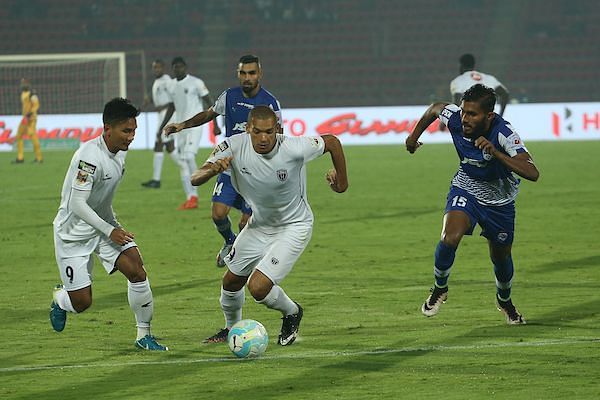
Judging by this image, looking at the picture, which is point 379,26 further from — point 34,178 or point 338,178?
point 338,178

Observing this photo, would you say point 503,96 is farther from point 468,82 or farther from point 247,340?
point 247,340

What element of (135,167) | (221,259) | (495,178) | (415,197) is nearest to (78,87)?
(135,167)

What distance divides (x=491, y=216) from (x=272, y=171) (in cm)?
163

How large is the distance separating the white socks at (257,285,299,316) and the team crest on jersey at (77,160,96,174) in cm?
131

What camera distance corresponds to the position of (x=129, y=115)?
712cm

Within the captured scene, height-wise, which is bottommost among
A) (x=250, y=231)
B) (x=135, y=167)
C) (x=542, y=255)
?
(x=135, y=167)

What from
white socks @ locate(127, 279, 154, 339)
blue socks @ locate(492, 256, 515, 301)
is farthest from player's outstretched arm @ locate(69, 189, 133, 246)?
blue socks @ locate(492, 256, 515, 301)

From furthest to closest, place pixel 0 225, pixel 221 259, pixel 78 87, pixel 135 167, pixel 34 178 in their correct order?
pixel 78 87
pixel 135 167
pixel 34 178
pixel 0 225
pixel 221 259

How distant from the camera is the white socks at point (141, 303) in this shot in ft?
23.8

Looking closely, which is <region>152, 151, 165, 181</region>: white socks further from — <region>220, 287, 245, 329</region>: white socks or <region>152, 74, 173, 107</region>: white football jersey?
<region>220, 287, 245, 329</region>: white socks

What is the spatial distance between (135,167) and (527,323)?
61.0 feet

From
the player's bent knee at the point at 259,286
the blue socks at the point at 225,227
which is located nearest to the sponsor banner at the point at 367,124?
the blue socks at the point at 225,227

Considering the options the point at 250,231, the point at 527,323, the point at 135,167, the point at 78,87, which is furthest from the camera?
the point at 78,87

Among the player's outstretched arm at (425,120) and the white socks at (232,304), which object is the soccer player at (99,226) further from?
the player's outstretched arm at (425,120)
